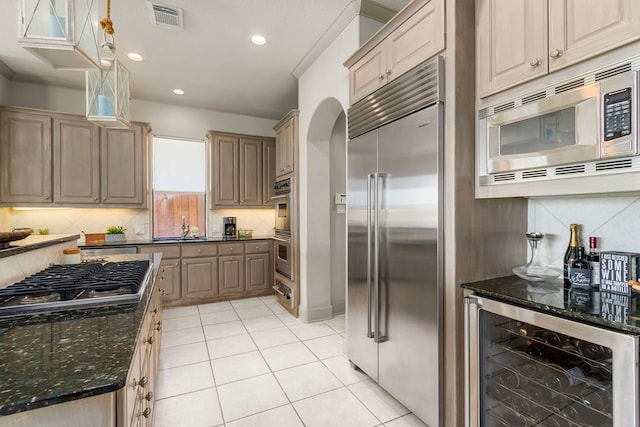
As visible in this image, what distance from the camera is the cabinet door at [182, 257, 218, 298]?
4.30 meters

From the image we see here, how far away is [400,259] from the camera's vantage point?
78.4 inches

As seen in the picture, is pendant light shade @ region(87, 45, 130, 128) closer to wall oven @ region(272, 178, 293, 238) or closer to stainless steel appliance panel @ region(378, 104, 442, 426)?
stainless steel appliance panel @ region(378, 104, 442, 426)

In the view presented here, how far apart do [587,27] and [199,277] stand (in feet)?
15.0

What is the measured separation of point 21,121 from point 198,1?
116 inches

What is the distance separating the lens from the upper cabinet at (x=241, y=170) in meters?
4.76

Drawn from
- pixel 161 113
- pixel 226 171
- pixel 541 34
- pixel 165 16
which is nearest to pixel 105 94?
pixel 165 16

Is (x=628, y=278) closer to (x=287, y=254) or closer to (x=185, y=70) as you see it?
(x=287, y=254)

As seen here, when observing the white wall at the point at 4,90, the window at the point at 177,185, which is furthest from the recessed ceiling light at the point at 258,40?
the white wall at the point at 4,90

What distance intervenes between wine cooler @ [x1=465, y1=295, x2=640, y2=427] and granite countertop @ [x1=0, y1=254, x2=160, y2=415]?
5.18ft

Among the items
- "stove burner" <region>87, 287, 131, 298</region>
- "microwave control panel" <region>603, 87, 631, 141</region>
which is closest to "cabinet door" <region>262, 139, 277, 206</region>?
"stove burner" <region>87, 287, 131, 298</region>

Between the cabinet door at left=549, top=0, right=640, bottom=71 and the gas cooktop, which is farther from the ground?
the cabinet door at left=549, top=0, right=640, bottom=71

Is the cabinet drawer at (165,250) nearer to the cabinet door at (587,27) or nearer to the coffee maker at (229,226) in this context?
the coffee maker at (229,226)

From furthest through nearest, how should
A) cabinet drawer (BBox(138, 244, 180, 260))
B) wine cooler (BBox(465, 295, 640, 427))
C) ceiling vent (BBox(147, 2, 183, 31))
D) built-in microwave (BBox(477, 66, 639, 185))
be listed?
cabinet drawer (BBox(138, 244, 180, 260)) → ceiling vent (BBox(147, 2, 183, 31)) → built-in microwave (BBox(477, 66, 639, 185)) → wine cooler (BBox(465, 295, 640, 427))

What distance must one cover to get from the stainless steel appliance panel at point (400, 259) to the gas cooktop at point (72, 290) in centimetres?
149
